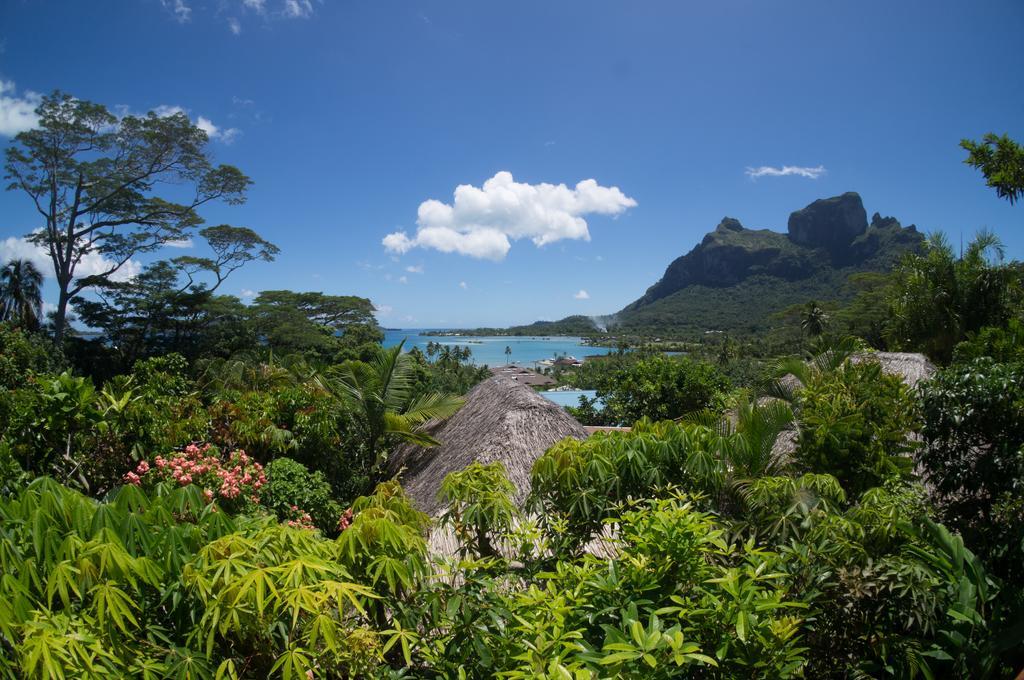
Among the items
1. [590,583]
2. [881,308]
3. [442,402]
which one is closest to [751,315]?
[881,308]

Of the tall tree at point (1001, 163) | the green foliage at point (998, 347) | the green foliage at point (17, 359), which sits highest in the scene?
the tall tree at point (1001, 163)

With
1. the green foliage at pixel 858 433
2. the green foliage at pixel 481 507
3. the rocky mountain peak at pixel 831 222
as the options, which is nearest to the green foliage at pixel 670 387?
the green foliage at pixel 858 433

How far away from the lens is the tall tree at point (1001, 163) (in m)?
4.54

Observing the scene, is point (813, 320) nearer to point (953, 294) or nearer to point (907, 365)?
point (953, 294)

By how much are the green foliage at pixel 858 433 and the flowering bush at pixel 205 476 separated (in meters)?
5.27

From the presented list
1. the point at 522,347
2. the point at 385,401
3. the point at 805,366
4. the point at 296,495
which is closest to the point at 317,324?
the point at 385,401

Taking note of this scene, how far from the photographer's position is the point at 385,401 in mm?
8555

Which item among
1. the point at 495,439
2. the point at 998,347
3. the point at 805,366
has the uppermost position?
the point at 998,347

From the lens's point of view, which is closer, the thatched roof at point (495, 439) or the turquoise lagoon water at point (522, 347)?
the thatched roof at point (495, 439)

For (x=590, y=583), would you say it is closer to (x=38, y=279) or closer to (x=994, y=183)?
(x=994, y=183)

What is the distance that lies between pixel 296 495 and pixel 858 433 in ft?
18.2

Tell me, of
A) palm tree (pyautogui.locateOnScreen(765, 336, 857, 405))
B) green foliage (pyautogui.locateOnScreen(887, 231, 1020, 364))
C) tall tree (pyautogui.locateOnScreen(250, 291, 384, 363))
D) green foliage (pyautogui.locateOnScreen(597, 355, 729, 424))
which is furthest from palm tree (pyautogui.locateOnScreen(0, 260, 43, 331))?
green foliage (pyautogui.locateOnScreen(887, 231, 1020, 364))

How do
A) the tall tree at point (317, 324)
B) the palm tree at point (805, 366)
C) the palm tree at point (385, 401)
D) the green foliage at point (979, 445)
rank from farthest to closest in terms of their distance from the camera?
the tall tree at point (317, 324) < the palm tree at point (385, 401) < the palm tree at point (805, 366) < the green foliage at point (979, 445)

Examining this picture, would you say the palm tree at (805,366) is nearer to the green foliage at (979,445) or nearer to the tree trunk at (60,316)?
the green foliage at (979,445)
